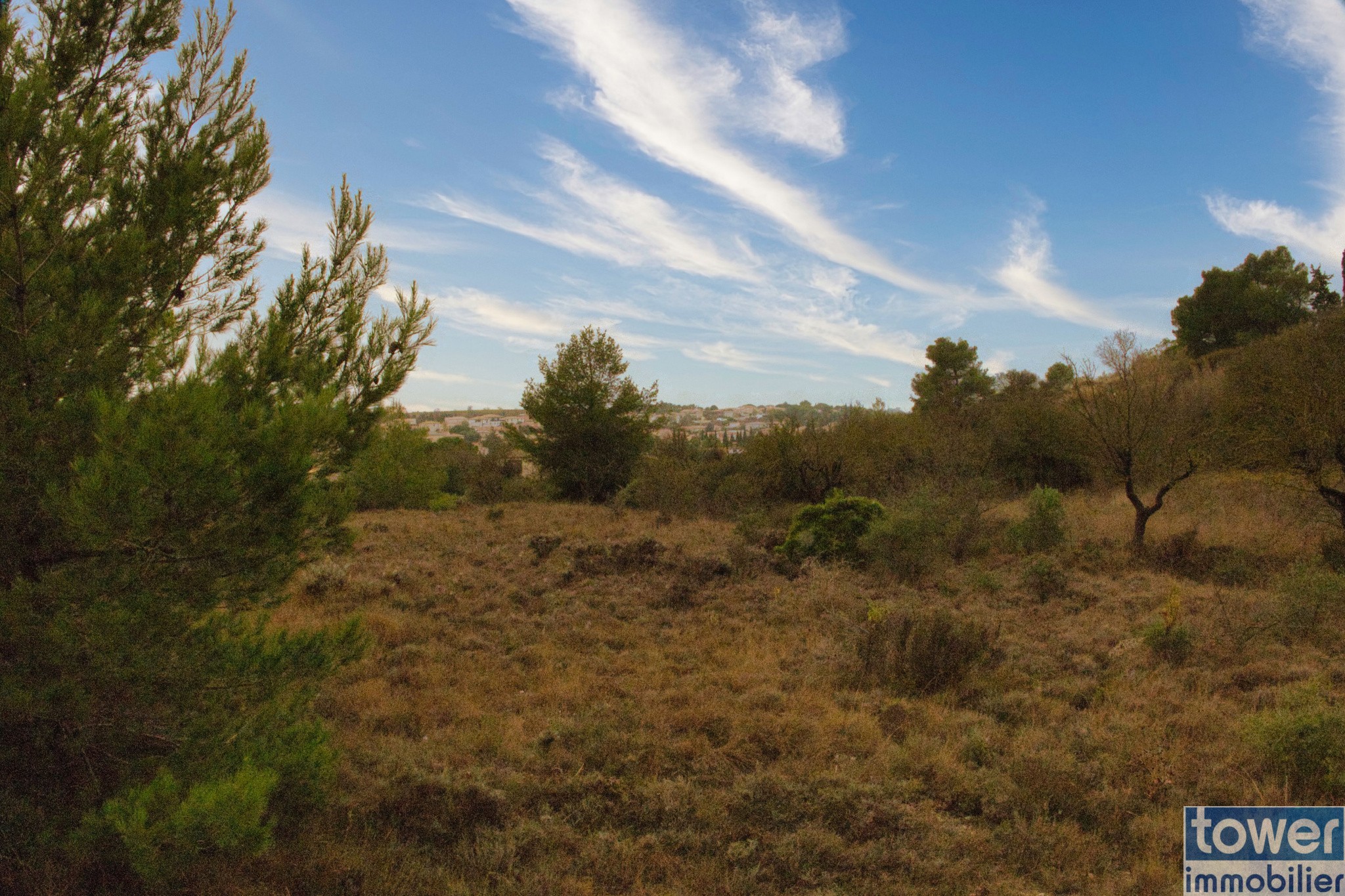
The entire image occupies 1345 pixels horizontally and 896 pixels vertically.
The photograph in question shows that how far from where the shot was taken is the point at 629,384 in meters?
23.7

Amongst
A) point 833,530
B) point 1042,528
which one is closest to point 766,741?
point 833,530

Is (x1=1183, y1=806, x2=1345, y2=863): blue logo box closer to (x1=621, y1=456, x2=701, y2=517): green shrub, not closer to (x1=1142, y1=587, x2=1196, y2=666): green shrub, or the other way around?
(x1=1142, y1=587, x2=1196, y2=666): green shrub

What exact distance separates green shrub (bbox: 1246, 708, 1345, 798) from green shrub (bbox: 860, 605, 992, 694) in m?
2.33

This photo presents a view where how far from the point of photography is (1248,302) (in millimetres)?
29859

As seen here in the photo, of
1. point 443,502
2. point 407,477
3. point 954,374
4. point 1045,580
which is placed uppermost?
point 954,374

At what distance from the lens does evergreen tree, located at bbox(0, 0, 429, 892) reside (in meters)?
2.79

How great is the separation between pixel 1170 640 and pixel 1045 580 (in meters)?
2.86

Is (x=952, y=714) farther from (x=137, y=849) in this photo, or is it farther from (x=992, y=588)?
(x=137, y=849)

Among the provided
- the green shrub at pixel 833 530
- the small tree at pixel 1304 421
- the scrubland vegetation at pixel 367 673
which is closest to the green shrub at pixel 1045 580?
the scrubland vegetation at pixel 367 673

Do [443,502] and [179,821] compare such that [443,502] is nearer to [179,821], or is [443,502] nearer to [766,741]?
[766,741]

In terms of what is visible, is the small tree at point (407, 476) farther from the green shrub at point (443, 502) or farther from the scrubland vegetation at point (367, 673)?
the scrubland vegetation at point (367, 673)

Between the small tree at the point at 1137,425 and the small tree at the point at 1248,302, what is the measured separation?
867 inches

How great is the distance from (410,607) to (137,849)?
648cm

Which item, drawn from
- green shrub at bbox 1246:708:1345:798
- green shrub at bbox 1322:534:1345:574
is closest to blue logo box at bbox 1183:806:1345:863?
green shrub at bbox 1246:708:1345:798
